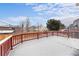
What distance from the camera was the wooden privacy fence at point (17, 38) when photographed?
186cm

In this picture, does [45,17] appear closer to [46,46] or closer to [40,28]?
[40,28]

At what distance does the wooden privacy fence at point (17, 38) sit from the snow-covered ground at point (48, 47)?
4 centimetres

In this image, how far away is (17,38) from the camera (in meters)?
1.94

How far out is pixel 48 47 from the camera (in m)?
1.96

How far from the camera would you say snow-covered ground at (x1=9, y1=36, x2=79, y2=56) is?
6.34ft

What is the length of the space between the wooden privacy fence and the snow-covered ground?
4 cm

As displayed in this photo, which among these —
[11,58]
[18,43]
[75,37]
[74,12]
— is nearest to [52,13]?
[74,12]

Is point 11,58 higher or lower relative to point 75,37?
lower

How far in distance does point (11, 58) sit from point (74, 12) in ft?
2.62

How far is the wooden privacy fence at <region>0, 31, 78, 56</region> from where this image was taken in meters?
1.86

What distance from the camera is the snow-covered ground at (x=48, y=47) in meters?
1.93

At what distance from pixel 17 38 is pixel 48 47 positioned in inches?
13.1

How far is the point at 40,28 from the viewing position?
1.99 meters

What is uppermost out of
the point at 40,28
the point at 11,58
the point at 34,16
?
the point at 34,16
